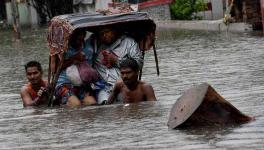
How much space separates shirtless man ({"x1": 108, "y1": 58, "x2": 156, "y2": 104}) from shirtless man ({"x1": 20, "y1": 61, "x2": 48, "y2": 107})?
47.6 inches

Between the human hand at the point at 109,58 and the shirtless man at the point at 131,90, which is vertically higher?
the human hand at the point at 109,58

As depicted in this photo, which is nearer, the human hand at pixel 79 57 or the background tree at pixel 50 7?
the human hand at pixel 79 57

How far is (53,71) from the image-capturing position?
37.4ft

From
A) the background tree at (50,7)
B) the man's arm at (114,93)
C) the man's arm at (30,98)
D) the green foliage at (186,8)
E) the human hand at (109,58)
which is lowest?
the background tree at (50,7)

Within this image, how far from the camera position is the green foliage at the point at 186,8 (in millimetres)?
35719

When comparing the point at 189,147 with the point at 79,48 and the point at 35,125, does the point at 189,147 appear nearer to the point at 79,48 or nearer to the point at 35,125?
the point at 35,125

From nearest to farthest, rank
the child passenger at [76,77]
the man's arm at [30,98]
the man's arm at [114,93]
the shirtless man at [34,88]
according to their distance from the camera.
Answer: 1. the man's arm at [114,93]
2. the child passenger at [76,77]
3. the shirtless man at [34,88]
4. the man's arm at [30,98]

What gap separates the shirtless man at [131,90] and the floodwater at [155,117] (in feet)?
0.63

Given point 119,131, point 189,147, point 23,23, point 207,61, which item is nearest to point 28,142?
point 119,131

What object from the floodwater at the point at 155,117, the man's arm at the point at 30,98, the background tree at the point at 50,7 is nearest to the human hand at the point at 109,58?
the floodwater at the point at 155,117

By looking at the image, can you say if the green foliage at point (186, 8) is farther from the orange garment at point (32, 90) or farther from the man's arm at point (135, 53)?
the man's arm at point (135, 53)

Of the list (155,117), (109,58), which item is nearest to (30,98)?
(109,58)

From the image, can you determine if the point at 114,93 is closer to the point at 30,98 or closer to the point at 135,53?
the point at 135,53

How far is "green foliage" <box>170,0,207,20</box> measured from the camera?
3572 cm
